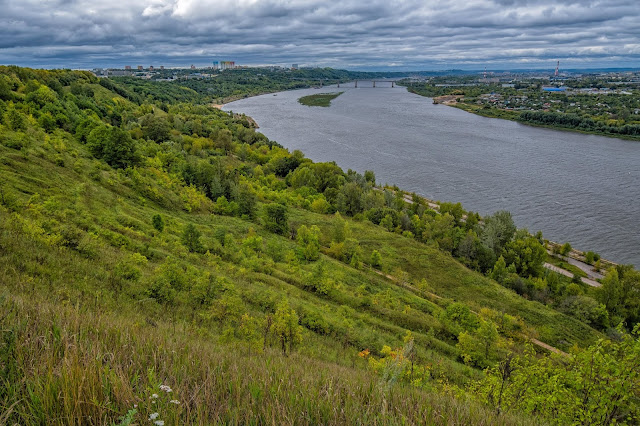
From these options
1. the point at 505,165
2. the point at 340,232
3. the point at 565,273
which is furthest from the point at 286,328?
the point at 505,165

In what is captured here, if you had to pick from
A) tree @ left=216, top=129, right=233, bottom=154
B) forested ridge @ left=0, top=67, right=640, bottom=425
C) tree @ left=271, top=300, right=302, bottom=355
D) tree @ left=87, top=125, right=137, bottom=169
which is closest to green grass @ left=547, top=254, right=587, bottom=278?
forested ridge @ left=0, top=67, right=640, bottom=425

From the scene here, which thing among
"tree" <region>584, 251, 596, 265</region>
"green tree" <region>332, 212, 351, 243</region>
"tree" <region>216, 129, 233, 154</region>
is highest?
"tree" <region>216, 129, 233, 154</region>

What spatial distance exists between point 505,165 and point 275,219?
44.3m

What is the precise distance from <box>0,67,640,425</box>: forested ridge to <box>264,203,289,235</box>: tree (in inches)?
5.8

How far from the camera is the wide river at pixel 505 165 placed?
4228 centimetres

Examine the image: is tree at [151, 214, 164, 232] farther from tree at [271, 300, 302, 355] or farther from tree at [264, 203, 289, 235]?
tree at [271, 300, 302, 355]

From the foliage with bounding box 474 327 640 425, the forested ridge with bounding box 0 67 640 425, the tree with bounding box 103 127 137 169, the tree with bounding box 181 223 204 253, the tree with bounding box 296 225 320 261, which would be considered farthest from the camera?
the tree with bounding box 103 127 137 169

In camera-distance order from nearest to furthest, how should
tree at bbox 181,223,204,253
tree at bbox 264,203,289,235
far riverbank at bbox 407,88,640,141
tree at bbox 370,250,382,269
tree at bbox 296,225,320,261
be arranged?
tree at bbox 181,223,204,253 < tree at bbox 296,225,320,261 < tree at bbox 370,250,382,269 < tree at bbox 264,203,289,235 < far riverbank at bbox 407,88,640,141

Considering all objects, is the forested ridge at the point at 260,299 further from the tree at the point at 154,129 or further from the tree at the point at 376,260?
the tree at the point at 154,129

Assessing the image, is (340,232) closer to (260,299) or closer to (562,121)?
(260,299)

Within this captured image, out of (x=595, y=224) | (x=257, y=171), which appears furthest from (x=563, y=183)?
(x=257, y=171)

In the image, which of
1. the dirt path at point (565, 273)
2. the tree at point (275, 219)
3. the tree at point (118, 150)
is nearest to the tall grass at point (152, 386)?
the tree at point (275, 219)

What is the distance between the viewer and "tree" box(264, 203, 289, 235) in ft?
108

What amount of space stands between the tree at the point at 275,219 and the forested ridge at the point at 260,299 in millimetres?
148
